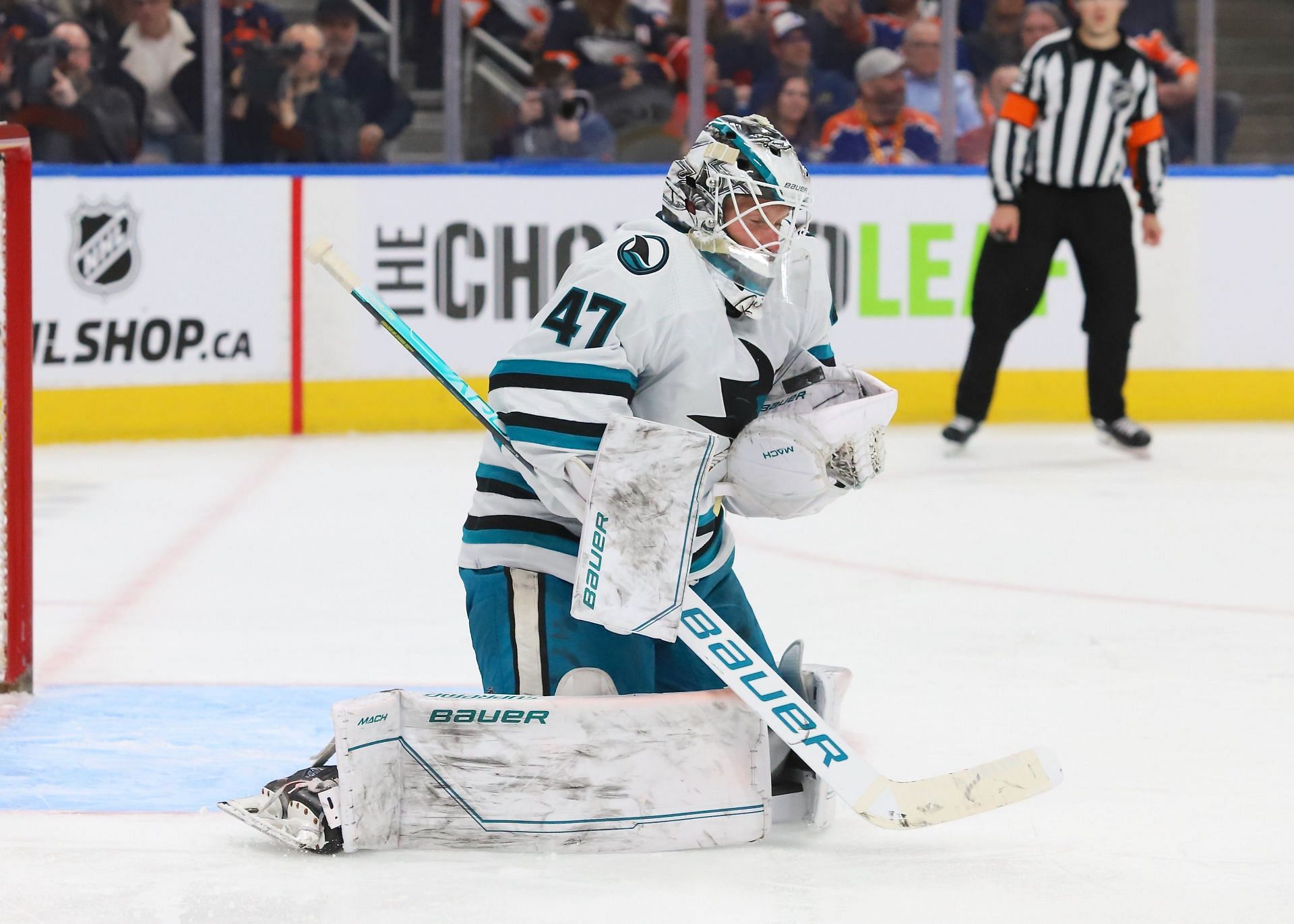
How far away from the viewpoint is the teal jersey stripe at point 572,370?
2340mm

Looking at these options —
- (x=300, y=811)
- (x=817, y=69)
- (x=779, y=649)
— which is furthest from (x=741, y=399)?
(x=817, y=69)

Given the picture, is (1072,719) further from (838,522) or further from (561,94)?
(561,94)

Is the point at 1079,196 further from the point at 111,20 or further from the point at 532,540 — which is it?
the point at 532,540

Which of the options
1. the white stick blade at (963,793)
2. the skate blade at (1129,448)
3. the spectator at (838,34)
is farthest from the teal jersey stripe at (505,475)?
the spectator at (838,34)

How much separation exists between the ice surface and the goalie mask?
67cm

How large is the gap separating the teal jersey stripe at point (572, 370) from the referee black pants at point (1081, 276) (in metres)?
3.95

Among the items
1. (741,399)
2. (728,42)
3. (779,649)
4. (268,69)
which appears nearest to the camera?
(741,399)

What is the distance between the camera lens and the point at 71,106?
6.29 m

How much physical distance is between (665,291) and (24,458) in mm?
1232

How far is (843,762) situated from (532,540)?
45cm

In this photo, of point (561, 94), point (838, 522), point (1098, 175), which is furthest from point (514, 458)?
point (561, 94)

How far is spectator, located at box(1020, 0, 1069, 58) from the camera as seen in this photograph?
7105 millimetres

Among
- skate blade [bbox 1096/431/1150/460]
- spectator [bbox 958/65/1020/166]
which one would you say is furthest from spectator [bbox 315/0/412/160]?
skate blade [bbox 1096/431/1150/460]

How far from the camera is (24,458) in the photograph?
10.3 feet
